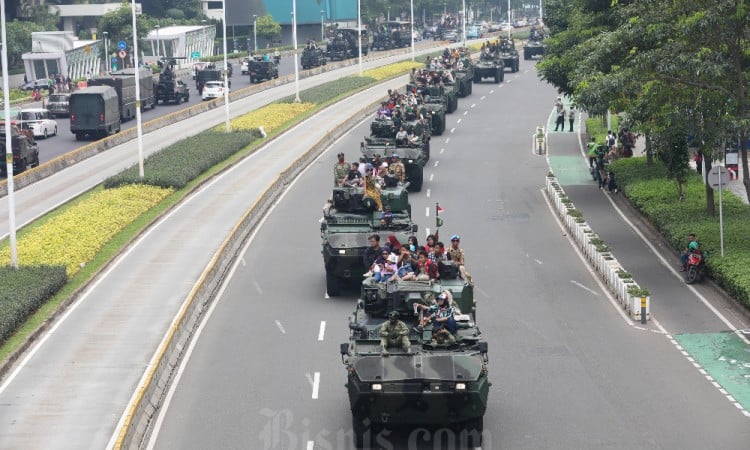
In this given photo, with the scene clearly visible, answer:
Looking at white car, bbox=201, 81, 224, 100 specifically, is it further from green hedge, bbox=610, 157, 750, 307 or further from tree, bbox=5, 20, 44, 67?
green hedge, bbox=610, 157, 750, 307

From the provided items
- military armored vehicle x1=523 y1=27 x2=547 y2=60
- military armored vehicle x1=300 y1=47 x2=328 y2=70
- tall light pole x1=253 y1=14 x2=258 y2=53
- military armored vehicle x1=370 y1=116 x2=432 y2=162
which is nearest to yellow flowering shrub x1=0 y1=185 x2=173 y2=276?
military armored vehicle x1=370 y1=116 x2=432 y2=162

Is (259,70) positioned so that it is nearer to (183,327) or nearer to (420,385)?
(183,327)

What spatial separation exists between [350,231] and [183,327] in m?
6.63

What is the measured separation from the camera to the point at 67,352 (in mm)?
31125

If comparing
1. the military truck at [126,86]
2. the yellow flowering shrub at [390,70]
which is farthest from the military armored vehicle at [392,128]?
the yellow flowering shrub at [390,70]

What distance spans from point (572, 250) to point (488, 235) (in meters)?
3.69

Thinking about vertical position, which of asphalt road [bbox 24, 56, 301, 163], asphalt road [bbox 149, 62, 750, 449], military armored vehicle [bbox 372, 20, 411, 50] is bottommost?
asphalt road [bbox 149, 62, 750, 449]

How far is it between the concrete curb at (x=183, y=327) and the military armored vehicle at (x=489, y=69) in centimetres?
4569

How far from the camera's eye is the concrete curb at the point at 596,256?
35.6 meters

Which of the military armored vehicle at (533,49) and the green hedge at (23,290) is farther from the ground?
the military armored vehicle at (533,49)

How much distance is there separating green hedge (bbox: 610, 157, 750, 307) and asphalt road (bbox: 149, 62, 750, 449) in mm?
1203

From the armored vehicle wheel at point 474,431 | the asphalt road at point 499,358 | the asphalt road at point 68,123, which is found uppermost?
the asphalt road at point 68,123

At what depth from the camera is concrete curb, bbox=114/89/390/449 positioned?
25422mm

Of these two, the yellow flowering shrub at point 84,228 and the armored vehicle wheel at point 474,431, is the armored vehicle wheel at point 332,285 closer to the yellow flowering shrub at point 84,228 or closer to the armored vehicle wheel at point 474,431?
the yellow flowering shrub at point 84,228
